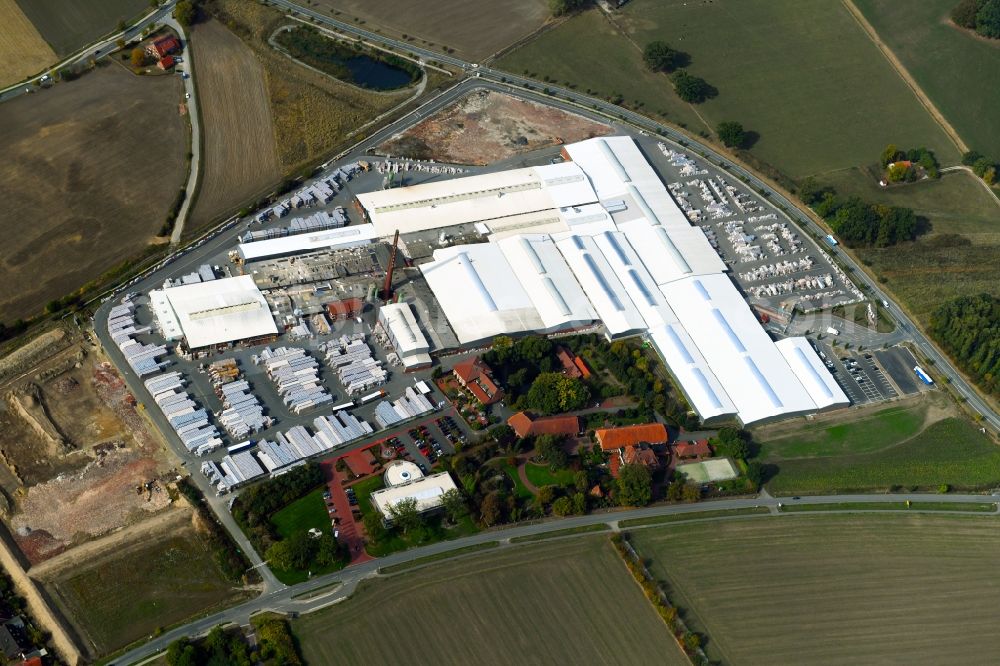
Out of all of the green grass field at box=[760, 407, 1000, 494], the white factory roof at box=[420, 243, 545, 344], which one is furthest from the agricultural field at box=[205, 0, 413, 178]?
the green grass field at box=[760, 407, 1000, 494]

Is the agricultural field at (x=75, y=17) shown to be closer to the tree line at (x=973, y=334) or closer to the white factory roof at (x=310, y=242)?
the white factory roof at (x=310, y=242)

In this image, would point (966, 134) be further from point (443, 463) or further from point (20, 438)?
point (20, 438)

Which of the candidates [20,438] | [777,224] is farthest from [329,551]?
[777,224]

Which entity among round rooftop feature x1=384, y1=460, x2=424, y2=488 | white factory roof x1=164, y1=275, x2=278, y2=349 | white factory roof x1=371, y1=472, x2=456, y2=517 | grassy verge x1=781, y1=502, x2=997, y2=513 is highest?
white factory roof x1=164, y1=275, x2=278, y2=349

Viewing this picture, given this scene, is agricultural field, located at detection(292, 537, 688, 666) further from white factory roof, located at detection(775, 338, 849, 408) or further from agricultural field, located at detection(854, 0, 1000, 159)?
agricultural field, located at detection(854, 0, 1000, 159)

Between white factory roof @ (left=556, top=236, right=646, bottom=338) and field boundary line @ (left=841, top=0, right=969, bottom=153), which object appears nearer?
white factory roof @ (left=556, top=236, right=646, bottom=338)
